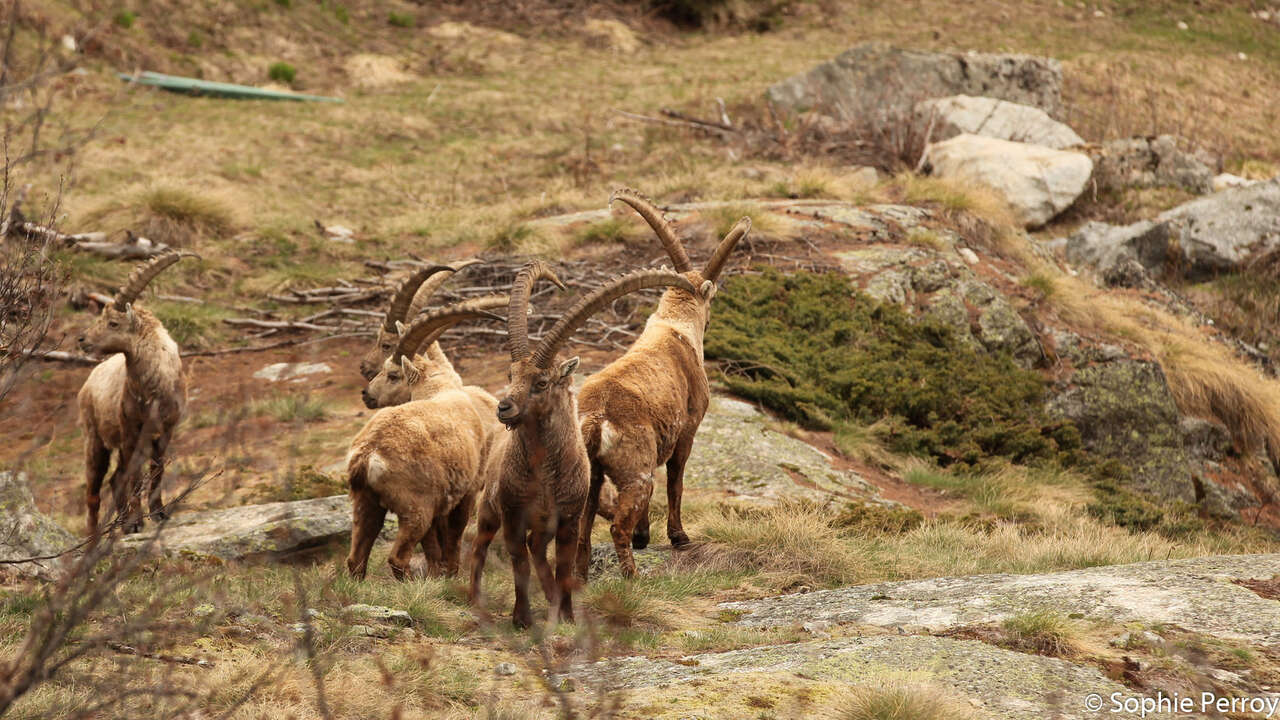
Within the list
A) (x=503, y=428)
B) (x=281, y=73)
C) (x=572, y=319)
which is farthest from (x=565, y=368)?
(x=281, y=73)

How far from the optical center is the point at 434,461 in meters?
7.11

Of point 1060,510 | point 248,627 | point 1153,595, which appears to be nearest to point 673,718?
point 248,627

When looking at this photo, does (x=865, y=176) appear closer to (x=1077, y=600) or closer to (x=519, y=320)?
(x=1077, y=600)

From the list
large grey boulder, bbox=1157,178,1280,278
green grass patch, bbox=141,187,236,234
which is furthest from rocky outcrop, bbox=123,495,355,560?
large grey boulder, bbox=1157,178,1280,278

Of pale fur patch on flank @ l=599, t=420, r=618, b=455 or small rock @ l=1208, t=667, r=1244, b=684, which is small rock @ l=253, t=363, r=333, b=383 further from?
small rock @ l=1208, t=667, r=1244, b=684

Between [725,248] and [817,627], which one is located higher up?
A: [725,248]

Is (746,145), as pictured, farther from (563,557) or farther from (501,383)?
(563,557)

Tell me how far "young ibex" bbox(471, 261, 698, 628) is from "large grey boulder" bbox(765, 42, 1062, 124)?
1910 centimetres

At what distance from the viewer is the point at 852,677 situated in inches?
189

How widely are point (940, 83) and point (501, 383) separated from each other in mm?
18330

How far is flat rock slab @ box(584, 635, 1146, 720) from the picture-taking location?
14.8ft

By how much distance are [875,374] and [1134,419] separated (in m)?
3.08

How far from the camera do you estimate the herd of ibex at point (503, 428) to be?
595 cm

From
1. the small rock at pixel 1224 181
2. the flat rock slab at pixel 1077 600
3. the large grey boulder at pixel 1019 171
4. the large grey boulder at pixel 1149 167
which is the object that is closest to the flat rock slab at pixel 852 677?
the flat rock slab at pixel 1077 600
